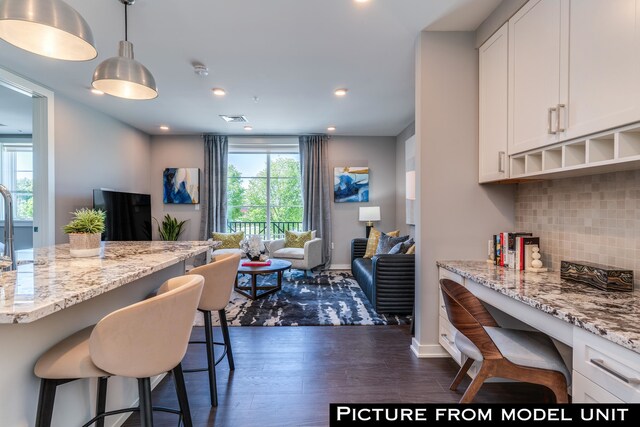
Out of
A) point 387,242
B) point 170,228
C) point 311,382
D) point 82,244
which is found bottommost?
point 311,382

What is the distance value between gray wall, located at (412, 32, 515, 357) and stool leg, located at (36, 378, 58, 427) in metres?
2.27

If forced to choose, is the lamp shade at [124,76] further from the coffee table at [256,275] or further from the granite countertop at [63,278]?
the coffee table at [256,275]

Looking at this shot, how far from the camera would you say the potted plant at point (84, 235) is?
1679 mm

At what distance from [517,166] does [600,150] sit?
1.92 feet

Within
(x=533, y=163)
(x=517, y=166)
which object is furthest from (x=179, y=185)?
(x=533, y=163)

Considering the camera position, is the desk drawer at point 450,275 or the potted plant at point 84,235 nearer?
the potted plant at point 84,235

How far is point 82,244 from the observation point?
168cm

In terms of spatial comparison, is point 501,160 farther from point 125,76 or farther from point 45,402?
point 45,402

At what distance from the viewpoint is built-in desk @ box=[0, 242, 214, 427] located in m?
0.94

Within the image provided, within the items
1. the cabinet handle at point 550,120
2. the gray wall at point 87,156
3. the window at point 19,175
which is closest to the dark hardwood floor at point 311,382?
the cabinet handle at point 550,120

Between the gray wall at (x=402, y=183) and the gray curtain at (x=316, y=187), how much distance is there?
4.47 ft

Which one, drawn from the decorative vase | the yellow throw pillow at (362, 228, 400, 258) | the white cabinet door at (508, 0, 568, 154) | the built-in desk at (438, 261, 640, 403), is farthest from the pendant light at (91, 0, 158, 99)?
the yellow throw pillow at (362, 228, 400, 258)

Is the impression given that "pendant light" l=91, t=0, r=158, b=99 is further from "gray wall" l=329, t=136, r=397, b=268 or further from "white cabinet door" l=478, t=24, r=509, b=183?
"gray wall" l=329, t=136, r=397, b=268

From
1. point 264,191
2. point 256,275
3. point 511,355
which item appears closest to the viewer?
point 511,355
